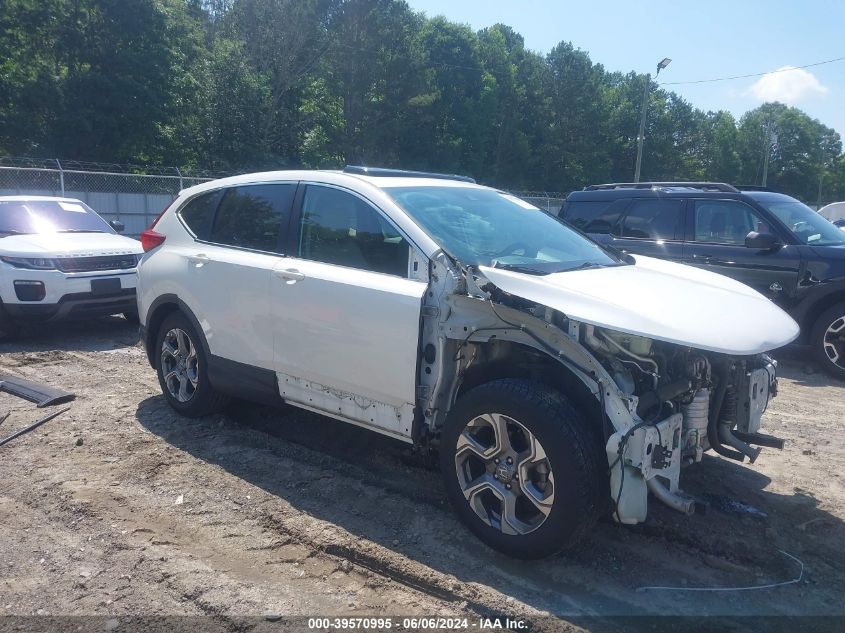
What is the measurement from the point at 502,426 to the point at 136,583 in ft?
6.31

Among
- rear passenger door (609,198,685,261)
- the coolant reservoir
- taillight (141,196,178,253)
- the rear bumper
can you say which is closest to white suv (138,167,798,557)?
the coolant reservoir

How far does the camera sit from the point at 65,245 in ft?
27.7

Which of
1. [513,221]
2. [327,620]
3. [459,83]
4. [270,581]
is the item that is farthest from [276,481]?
[459,83]

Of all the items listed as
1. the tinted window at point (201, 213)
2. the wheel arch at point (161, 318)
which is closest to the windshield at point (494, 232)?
the tinted window at point (201, 213)

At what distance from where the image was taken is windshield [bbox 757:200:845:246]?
7.82 metres

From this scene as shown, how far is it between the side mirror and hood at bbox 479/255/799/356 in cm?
378

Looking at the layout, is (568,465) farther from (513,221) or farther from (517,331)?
(513,221)

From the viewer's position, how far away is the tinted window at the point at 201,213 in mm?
5453

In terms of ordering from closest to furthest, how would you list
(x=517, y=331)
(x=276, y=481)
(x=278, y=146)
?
1. (x=517, y=331)
2. (x=276, y=481)
3. (x=278, y=146)

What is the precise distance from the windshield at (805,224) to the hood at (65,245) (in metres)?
7.40

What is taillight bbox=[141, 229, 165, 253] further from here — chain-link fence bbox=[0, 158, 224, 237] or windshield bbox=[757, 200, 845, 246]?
chain-link fence bbox=[0, 158, 224, 237]

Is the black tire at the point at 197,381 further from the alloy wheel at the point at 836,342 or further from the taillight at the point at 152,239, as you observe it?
the alloy wheel at the point at 836,342

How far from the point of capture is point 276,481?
4516 mm

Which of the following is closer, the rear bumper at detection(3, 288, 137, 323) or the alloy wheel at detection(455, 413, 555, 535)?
the alloy wheel at detection(455, 413, 555, 535)
